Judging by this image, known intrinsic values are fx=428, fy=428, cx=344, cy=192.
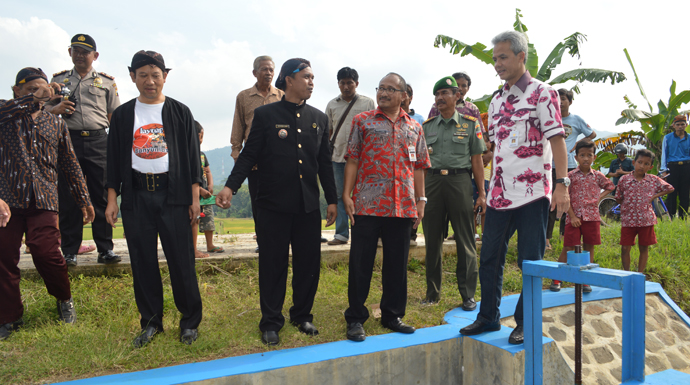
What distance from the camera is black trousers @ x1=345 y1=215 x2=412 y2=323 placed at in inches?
136

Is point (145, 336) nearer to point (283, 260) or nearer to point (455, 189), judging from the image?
point (283, 260)

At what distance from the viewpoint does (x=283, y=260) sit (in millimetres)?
3410

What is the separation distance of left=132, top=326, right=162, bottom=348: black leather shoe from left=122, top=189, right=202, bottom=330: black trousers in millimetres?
39

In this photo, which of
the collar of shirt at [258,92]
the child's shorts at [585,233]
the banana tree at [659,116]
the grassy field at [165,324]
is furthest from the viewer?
the banana tree at [659,116]

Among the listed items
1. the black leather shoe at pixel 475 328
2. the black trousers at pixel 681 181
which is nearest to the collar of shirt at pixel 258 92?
the black leather shoe at pixel 475 328

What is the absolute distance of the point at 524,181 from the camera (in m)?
3.15

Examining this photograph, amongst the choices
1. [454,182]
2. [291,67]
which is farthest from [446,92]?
[291,67]

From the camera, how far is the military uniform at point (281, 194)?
3316 millimetres

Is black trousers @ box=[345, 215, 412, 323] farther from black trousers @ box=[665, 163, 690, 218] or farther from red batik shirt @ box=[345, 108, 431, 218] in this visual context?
black trousers @ box=[665, 163, 690, 218]

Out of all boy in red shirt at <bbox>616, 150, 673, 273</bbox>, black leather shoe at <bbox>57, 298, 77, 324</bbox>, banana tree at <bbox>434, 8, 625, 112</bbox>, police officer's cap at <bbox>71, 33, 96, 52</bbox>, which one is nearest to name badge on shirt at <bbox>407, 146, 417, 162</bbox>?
black leather shoe at <bbox>57, 298, 77, 324</bbox>

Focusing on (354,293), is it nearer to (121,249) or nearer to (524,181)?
(524,181)

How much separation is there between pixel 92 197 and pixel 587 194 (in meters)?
5.47

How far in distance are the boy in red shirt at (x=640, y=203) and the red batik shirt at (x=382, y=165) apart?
3554 mm

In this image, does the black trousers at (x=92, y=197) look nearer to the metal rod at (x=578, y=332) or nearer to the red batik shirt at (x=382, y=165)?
the red batik shirt at (x=382, y=165)
